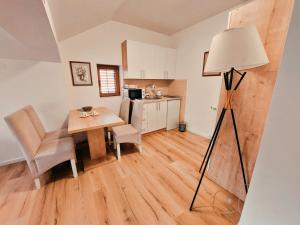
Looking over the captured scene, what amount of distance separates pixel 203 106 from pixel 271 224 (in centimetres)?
264

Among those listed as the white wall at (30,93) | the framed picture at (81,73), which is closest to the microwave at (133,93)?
the framed picture at (81,73)

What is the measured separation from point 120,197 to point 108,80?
2512 mm

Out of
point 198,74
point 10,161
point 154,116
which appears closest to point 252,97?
point 198,74

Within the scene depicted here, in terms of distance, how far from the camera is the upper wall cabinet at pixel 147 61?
2.95 m

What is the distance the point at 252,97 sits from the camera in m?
1.31

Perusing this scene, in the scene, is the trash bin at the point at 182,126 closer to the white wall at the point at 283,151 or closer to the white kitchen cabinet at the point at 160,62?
the white kitchen cabinet at the point at 160,62

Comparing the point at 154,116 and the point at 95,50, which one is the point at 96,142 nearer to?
the point at 154,116

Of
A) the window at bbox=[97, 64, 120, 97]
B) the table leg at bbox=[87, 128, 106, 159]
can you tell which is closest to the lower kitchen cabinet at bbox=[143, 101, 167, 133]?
the window at bbox=[97, 64, 120, 97]

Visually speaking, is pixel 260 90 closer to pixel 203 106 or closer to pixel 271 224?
pixel 271 224

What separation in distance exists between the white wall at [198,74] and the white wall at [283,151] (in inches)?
91.5

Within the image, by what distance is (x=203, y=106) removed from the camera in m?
3.14

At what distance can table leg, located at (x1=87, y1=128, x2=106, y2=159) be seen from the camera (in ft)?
7.04

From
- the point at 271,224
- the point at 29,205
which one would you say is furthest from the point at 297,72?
the point at 29,205

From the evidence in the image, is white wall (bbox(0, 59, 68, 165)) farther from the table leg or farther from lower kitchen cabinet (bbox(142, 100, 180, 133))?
lower kitchen cabinet (bbox(142, 100, 180, 133))
